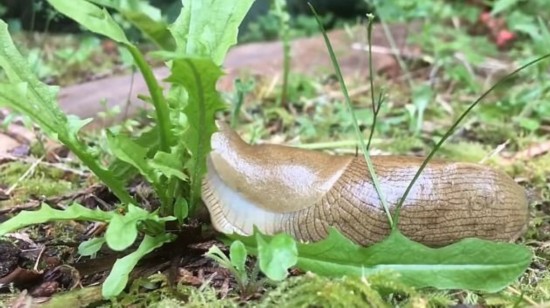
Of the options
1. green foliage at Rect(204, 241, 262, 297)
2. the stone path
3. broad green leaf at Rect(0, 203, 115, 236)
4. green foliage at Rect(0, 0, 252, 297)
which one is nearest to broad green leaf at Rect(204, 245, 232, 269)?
green foliage at Rect(204, 241, 262, 297)

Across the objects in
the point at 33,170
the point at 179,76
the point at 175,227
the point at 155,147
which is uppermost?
the point at 179,76

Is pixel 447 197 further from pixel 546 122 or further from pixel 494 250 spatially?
pixel 546 122


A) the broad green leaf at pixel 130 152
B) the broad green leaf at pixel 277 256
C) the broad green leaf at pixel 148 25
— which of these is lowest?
the broad green leaf at pixel 277 256

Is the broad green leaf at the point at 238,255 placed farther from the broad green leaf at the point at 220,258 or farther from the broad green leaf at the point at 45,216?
the broad green leaf at the point at 45,216

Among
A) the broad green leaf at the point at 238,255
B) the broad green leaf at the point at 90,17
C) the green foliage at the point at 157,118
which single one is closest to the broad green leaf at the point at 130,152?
the green foliage at the point at 157,118

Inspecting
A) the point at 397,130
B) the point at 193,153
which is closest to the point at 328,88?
the point at 397,130

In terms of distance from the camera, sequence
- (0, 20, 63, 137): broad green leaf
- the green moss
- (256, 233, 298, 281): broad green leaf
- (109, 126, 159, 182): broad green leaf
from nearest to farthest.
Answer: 1. (256, 233, 298, 281): broad green leaf
2. (0, 20, 63, 137): broad green leaf
3. (109, 126, 159, 182): broad green leaf
4. the green moss

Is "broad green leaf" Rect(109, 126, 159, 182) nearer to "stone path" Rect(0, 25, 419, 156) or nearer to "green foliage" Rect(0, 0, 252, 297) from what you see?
"green foliage" Rect(0, 0, 252, 297)
